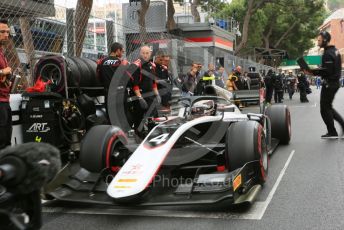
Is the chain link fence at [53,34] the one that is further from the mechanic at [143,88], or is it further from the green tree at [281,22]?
the green tree at [281,22]

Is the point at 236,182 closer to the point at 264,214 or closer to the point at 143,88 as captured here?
the point at 264,214

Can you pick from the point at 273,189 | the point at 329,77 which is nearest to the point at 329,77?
the point at 329,77

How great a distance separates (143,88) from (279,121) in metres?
2.25

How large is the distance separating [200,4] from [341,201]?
24.1m

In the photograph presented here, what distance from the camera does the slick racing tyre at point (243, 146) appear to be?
4750mm

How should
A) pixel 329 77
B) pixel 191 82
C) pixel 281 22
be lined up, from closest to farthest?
pixel 329 77 → pixel 191 82 → pixel 281 22

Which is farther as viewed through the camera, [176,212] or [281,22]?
[281,22]

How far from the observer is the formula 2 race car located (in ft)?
14.0

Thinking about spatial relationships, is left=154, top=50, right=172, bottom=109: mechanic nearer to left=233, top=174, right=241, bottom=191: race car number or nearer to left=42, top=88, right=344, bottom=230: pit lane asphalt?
left=42, top=88, right=344, bottom=230: pit lane asphalt

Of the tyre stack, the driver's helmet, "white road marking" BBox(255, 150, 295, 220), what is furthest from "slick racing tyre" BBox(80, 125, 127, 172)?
the tyre stack

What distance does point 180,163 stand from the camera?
5.14m

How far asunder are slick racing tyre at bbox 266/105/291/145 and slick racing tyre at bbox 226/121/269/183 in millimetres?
2646

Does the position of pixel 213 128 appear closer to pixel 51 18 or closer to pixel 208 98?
pixel 208 98

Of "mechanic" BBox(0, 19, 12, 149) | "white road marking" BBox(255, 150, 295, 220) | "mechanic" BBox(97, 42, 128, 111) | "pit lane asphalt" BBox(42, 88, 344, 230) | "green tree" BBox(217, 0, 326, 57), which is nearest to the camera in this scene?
"pit lane asphalt" BBox(42, 88, 344, 230)
